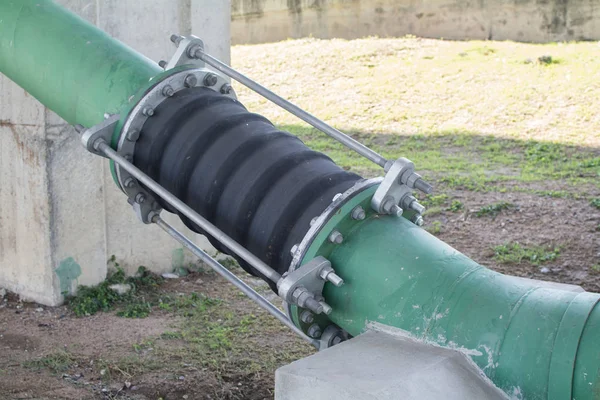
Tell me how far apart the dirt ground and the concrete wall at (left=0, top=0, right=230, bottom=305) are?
0.94 ft

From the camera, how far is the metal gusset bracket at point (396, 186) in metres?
2.42

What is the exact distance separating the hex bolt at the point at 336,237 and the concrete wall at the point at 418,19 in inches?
441

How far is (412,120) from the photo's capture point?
10234 mm

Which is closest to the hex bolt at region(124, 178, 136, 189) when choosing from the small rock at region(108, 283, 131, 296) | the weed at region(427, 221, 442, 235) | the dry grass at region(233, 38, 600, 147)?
the small rock at region(108, 283, 131, 296)

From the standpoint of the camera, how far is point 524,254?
6047 millimetres

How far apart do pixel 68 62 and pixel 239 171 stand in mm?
910

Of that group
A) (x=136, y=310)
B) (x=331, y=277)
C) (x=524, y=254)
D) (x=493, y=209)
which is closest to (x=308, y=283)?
(x=331, y=277)

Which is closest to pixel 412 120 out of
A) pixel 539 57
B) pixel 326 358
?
pixel 539 57

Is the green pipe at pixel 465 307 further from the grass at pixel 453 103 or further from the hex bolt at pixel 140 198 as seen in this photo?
the grass at pixel 453 103

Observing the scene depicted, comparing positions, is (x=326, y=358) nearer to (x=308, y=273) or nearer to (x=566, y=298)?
(x=308, y=273)

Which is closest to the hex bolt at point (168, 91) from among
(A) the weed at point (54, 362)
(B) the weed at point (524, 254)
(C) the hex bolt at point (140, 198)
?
(C) the hex bolt at point (140, 198)

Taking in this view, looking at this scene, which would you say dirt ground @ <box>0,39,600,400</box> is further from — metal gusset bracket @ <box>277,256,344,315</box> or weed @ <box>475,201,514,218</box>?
metal gusset bracket @ <box>277,256,344,315</box>

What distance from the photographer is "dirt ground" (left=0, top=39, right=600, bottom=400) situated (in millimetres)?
4508

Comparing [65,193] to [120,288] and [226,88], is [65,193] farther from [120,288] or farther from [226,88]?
[226,88]
